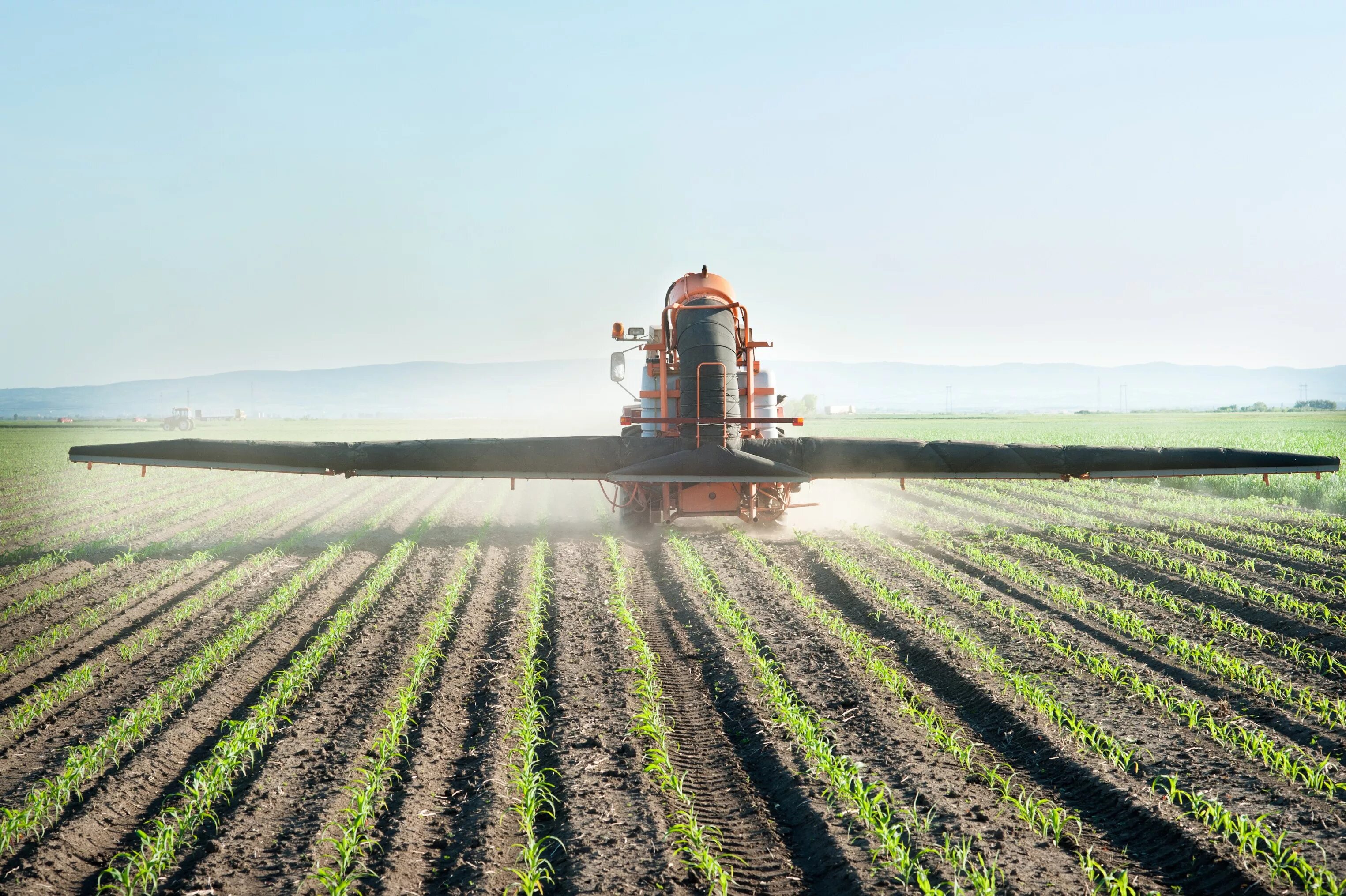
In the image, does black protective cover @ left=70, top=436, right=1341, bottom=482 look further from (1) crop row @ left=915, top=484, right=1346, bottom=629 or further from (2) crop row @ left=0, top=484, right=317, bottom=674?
(2) crop row @ left=0, top=484, right=317, bottom=674

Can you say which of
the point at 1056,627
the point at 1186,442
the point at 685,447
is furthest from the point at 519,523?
the point at 1186,442

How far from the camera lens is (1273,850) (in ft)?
13.2

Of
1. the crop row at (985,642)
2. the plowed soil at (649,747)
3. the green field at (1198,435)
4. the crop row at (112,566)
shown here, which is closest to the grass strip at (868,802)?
the plowed soil at (649,747)

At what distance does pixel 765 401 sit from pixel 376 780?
370 inches

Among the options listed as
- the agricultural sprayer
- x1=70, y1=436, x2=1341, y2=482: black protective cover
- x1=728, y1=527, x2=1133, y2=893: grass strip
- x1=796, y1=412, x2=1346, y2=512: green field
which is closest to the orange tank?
the agricultural sprayer

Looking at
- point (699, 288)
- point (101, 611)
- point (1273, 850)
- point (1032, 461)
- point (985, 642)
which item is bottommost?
point (1273, 850)

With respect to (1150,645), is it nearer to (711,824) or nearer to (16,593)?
(711,824)

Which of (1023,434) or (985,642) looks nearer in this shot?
(985,642)

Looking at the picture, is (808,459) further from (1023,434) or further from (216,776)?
(1023,434)

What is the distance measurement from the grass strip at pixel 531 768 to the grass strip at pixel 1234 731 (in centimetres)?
414

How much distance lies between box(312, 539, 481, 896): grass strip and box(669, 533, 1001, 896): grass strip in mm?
2434

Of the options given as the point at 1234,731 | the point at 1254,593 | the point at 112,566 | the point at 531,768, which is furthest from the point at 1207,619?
the point at 112,566

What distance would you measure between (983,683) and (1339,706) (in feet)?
7.44

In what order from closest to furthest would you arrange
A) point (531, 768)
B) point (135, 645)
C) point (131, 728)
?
1. point (531, 768)
2. point (131, 728)
3. point (135, 645)
